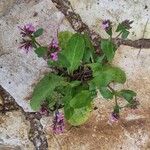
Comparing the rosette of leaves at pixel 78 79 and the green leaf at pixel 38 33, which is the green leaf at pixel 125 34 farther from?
the green leaf at pixel 38 33

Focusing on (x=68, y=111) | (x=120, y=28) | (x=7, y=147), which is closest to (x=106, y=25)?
(x=120, y=28)

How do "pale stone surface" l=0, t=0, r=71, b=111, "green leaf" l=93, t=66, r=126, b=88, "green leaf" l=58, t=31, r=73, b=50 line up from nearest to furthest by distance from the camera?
"green leaf" l=93, t=66, r=126, b=88 → "green leaf" l=58, t=31, r=73, b=50 → "pale stone surface" l=0, t=0, r=71, b=111

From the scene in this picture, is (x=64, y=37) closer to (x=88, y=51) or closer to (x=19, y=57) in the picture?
(x=88, y=51)

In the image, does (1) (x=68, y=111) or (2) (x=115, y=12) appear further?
(2) (x=115, y=12)

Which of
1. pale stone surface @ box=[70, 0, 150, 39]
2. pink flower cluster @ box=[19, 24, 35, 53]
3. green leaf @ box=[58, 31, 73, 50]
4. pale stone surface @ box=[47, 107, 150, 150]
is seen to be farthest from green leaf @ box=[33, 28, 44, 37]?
pale stone surface @ box=[47, 107, 150, 150]

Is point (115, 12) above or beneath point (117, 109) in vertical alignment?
above

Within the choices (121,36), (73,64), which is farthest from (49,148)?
(121,36)

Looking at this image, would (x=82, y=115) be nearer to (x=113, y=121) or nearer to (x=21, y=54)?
(x=113, y=121)

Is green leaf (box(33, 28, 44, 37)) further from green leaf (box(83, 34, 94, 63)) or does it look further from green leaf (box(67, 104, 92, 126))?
green leaf (box(67, 104, 92, 126))
